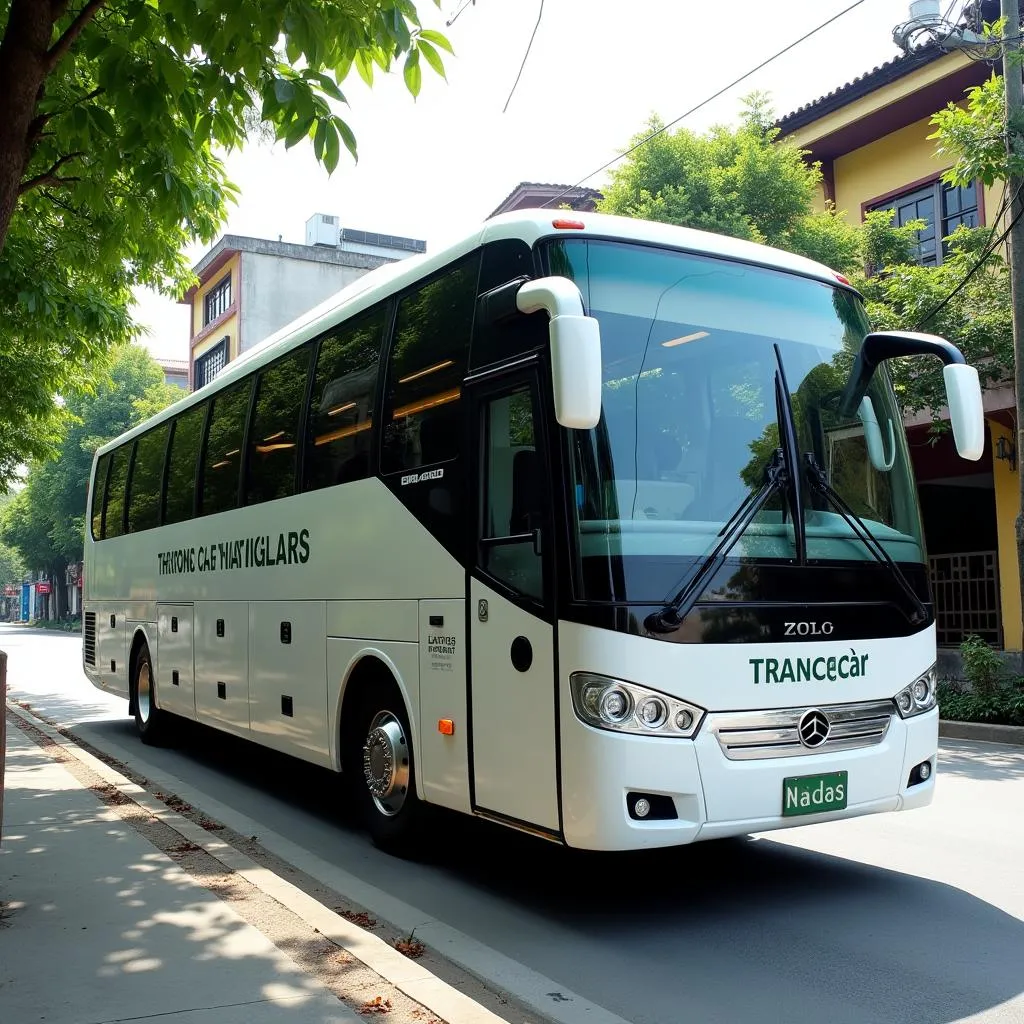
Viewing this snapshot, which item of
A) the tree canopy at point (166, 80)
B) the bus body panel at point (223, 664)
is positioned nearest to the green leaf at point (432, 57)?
the tree canopy at point (166, 80)

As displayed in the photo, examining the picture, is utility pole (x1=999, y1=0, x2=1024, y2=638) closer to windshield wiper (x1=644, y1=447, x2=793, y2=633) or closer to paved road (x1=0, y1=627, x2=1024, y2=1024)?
paved road (x1=0, y1=627, x2=1024, y2=1024)

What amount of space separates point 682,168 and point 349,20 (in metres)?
13.0

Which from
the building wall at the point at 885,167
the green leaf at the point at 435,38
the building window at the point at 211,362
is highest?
the building window at the point at 211,362

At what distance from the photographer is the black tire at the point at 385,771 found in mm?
6750

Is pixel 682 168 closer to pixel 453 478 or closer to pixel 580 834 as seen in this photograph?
pixel 453 478

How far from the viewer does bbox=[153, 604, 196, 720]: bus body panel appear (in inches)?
429

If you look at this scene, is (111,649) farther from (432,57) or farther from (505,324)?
(432,57)

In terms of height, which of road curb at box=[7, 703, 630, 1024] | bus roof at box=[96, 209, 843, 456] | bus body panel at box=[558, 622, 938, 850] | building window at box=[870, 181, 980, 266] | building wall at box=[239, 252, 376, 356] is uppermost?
building wall at box=[239, 252, 376, 356]

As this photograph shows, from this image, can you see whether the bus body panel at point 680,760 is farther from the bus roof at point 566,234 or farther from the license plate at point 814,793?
the bus roof at point 566,234

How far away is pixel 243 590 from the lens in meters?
9.45

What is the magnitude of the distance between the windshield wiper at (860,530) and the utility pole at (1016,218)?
7.95 meters

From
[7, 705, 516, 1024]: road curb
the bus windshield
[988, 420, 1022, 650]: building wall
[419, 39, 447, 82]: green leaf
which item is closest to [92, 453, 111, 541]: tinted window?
[7, 705, 516, 1024]: road curb

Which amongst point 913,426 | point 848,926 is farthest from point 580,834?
point 913,426

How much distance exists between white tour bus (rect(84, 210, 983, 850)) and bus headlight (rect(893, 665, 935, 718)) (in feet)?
0.06
